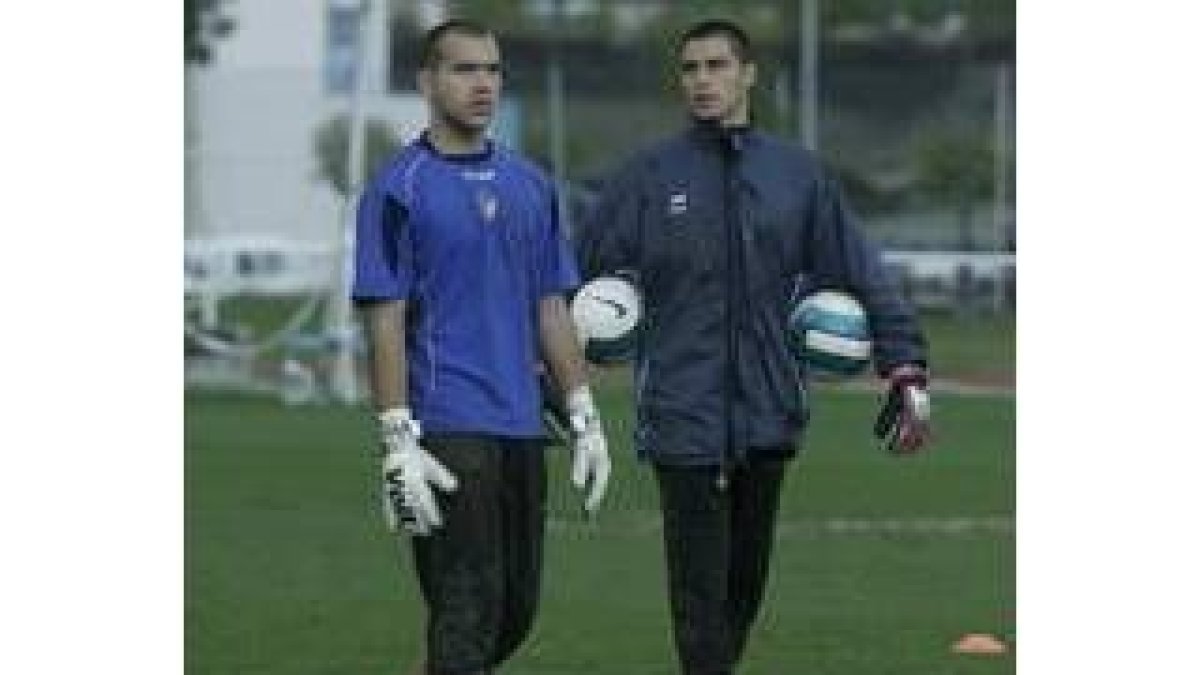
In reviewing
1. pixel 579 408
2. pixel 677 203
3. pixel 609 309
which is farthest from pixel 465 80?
pixel 609 309

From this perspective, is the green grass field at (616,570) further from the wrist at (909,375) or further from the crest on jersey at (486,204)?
the crest on jersey at (486,204)

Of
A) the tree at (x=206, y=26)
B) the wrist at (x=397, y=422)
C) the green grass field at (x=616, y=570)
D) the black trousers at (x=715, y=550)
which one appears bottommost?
the green grass field at (x=616, y=570)

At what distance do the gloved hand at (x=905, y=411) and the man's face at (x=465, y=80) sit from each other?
5.43 ft

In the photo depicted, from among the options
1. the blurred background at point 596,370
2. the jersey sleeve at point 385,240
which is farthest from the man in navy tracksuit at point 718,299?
the blurred background at point 596,370

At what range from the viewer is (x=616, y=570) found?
44.4ft

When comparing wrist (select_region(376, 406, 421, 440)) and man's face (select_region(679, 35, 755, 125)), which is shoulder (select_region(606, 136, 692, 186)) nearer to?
man's face (select_region(679, 35, 755, 125))

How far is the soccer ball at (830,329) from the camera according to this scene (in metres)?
8.91

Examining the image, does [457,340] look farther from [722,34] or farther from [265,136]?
[265,136]

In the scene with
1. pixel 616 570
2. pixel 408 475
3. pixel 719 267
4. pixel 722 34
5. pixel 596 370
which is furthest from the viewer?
pixel 616 570

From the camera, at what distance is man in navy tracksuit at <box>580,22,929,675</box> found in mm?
8633

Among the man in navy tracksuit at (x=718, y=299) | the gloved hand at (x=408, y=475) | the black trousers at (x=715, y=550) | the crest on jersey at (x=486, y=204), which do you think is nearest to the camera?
the gloved hand at (x=408, y=475)

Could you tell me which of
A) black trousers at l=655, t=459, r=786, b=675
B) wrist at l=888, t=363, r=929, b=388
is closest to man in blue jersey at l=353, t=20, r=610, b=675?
black trousers at l=655, t=459, r=786, b=675

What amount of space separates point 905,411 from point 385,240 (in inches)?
72.0

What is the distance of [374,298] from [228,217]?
29337 mm
